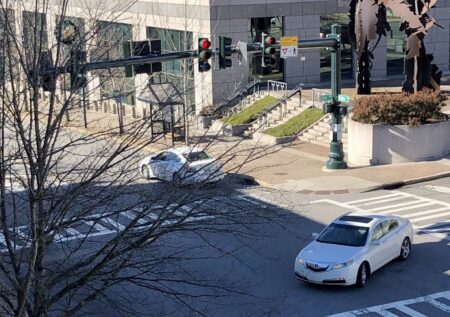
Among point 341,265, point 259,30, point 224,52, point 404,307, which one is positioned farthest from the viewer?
point 259,30

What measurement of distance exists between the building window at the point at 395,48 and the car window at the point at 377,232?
3271cm

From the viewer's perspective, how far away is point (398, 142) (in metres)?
32.3

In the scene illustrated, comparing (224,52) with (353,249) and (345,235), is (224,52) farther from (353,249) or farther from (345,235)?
(353,249)

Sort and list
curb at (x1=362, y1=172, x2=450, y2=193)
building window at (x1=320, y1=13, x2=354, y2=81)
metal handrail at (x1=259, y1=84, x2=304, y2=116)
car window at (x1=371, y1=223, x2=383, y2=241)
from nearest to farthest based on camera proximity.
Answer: car window at (x1=371, y1=223, x2=383, y2=241) < curb at (x1=362, y1=172, x2=450, y2=193) < metal handrail at (x1=259, y1=84, x2=304, y2=116) < building window at (x1=320, y1=13, x2=354, y2=81)

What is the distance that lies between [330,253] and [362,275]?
2.84 ft

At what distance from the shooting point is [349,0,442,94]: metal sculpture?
3658cm

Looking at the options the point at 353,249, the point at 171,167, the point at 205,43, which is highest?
the point at 205,43

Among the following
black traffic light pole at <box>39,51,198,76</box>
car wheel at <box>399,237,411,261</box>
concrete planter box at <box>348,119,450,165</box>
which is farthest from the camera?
concrete planter box at <box>348,119,450,165</box>

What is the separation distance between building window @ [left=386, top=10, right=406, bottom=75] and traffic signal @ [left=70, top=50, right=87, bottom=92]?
43208 mm

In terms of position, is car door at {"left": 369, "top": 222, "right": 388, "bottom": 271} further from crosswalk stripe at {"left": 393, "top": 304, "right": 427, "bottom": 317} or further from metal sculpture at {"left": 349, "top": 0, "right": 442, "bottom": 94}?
metal sculpture at {"left": 349, "top": 0, "right": 442, "bottom": 94}

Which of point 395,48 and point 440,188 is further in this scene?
point 395,48

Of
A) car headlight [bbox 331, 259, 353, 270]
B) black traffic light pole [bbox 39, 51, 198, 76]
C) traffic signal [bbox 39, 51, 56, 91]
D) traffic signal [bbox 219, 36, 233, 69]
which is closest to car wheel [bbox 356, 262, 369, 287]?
car headlight [bbox 331, 259, 353, 270]

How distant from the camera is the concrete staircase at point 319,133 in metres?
38.0

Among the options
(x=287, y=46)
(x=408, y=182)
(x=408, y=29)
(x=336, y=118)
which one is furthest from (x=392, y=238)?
(x=408, y=29)
